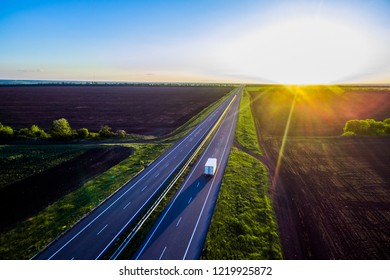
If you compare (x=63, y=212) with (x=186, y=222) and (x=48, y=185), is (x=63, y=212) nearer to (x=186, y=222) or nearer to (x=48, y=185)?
(x=48, y=185)

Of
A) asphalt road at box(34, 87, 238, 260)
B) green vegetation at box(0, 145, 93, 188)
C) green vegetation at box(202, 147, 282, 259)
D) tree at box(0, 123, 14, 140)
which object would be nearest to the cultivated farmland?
green vegetation at box(202, 147, 282, 259)

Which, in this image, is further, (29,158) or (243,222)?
(29,158)

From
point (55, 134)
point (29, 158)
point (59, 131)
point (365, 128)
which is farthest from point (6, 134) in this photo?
point (365, 128)

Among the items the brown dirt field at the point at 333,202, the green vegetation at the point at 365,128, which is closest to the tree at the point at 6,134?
the brown dirt field at the point at 333,202

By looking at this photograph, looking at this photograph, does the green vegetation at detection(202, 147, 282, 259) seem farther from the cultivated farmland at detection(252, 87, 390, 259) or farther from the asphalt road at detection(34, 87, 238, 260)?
the asphalt road at detection(34, 87, 238, 260)

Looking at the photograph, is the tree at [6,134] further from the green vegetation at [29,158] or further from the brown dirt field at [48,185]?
the brown dirt field at [48,185]

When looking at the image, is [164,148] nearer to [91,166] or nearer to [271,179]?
[91,166]
